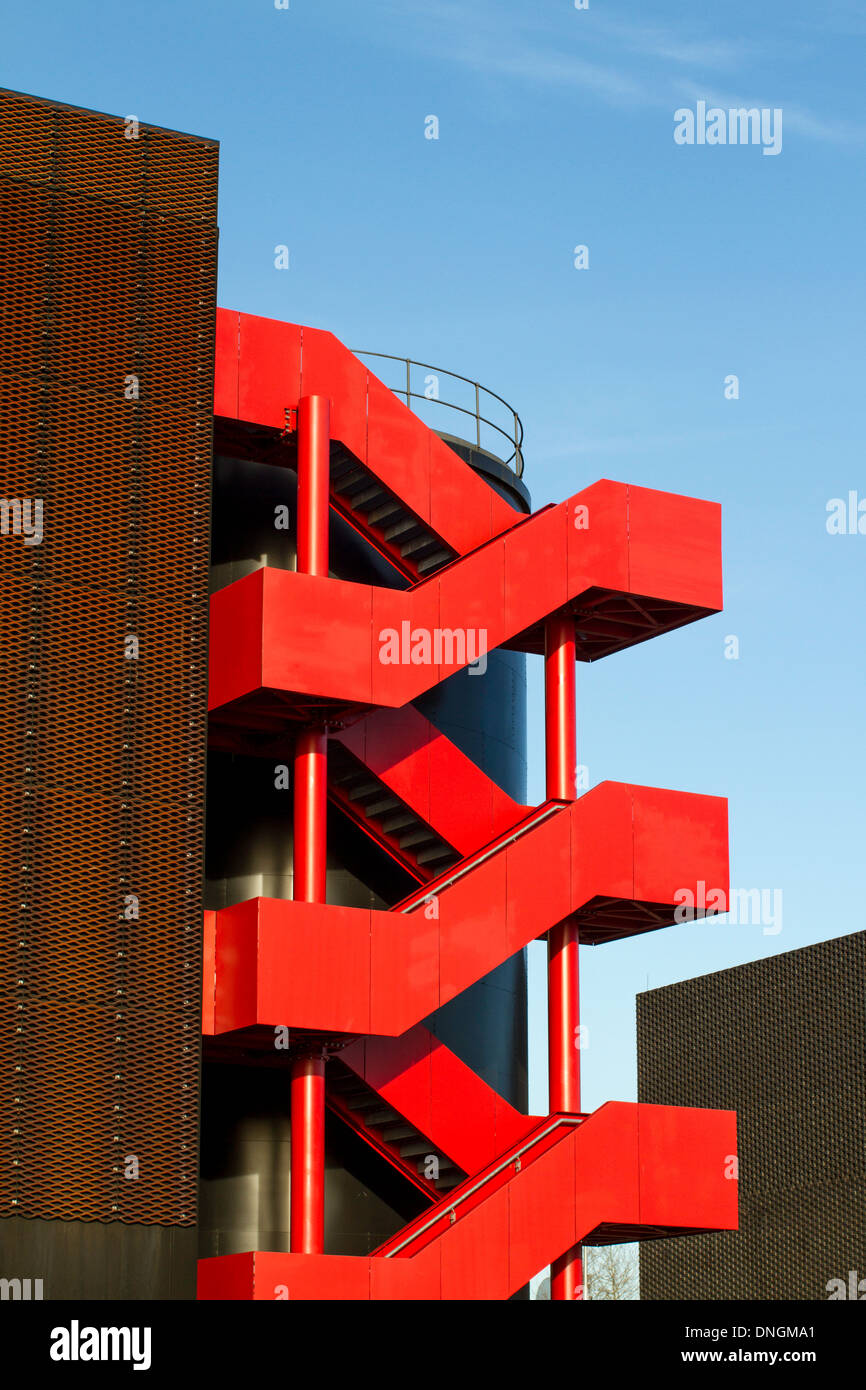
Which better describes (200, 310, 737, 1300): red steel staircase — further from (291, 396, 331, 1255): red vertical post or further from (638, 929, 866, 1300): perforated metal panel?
(638, 929, 866, 1300): perforated metal panel

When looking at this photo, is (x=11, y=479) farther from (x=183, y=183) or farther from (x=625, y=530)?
(x=625, y=530)

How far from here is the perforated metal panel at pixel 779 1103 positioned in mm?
60094

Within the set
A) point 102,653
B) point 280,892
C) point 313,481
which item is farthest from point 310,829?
point 313,481

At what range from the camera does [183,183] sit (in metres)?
36.8

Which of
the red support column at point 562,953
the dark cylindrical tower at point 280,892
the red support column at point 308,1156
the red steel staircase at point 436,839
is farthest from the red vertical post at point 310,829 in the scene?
the red support column at point 562,953

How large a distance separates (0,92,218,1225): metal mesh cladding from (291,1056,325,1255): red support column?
10.8 ft

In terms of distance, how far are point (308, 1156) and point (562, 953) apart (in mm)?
6296

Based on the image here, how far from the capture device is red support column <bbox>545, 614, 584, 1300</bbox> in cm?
3631

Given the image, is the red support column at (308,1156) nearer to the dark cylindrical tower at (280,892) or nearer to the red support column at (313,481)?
the dark cylindrical tower at (280,892)

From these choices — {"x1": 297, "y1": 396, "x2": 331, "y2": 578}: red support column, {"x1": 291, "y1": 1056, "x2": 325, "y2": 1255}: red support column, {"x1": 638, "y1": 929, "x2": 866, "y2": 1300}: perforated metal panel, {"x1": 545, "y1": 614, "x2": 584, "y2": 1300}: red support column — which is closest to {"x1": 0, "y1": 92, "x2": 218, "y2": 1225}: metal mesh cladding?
{"x1": 297, "y1": 396, "x2": 331, "y2": 578}: red support column

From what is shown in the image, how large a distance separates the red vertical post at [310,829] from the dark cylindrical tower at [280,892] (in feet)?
4.14

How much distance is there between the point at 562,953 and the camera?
38.2m
